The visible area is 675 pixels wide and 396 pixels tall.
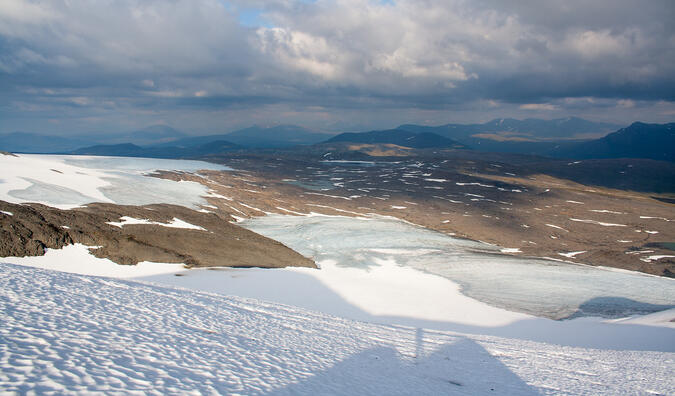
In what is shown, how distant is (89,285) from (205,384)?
8673 mm

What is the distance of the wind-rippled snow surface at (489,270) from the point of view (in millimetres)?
24594

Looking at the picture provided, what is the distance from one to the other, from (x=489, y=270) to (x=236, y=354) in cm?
2837

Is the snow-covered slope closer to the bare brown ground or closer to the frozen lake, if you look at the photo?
the frozen lake

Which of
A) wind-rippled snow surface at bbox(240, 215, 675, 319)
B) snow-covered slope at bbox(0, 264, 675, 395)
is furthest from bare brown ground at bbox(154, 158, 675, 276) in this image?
snow-covered slope at bbox(0, 264, 675, 395)

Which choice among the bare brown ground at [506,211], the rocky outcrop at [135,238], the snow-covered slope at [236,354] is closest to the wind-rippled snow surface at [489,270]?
the rocky outcrop at [135,238]

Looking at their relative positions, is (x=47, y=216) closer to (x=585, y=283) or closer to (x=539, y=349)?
(x=539, y=349)

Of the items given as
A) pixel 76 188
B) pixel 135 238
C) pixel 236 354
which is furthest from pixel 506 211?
pixel 236 354

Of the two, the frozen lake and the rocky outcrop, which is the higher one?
the frozen lake

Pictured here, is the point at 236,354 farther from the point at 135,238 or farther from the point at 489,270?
the point at 489,270

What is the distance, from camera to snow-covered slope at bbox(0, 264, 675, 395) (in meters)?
6.01

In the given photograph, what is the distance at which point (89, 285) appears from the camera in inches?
482

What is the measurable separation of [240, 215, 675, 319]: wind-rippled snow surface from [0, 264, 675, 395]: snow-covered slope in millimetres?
13049

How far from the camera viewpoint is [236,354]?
7855 mm

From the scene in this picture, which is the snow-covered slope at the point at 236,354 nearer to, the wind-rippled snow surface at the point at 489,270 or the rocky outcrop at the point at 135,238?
the rocky outcrop at the point at 135,238
